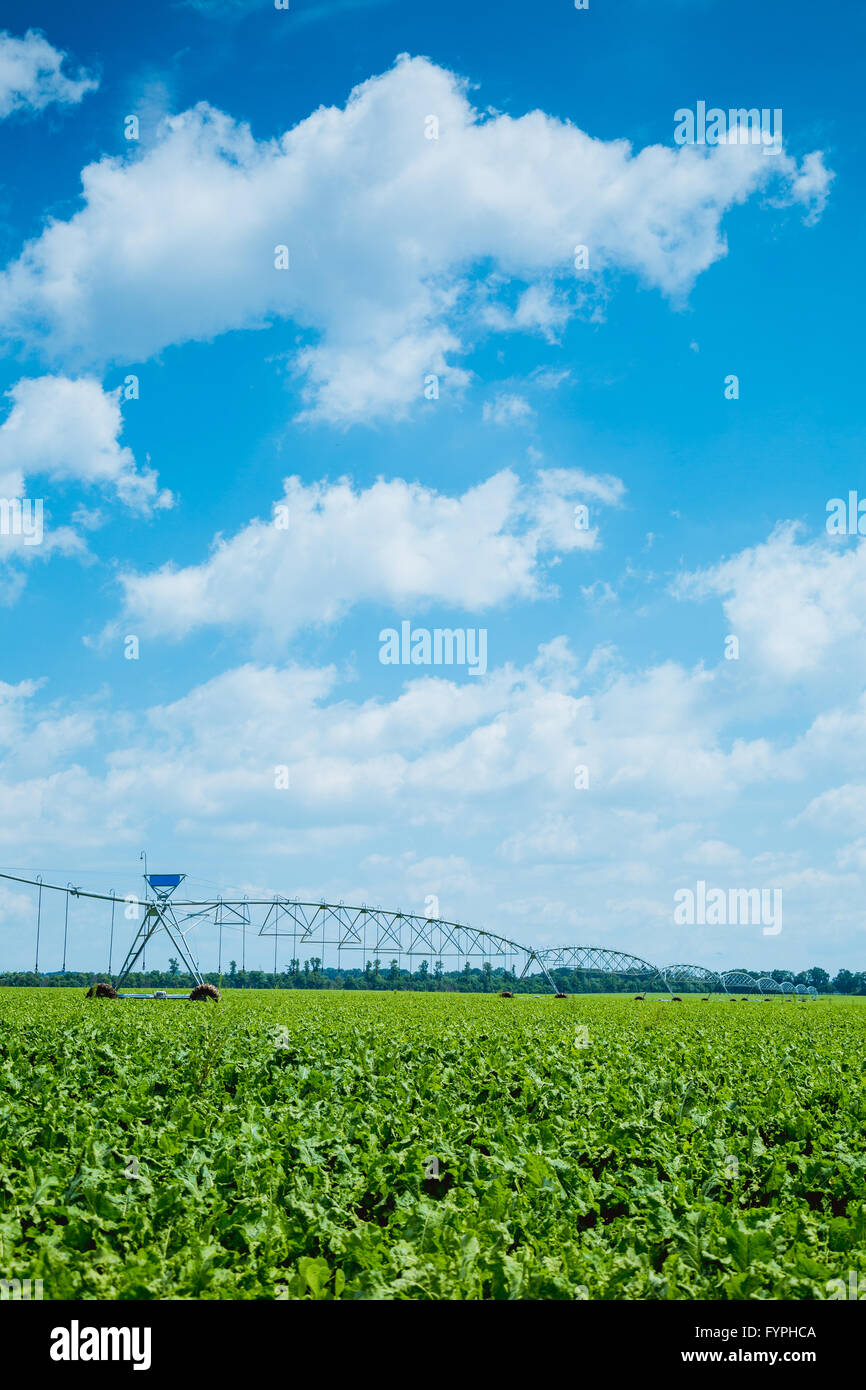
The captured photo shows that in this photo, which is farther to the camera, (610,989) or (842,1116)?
(610,989)

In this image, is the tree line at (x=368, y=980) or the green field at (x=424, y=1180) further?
the tree line at (x=368, y=980)

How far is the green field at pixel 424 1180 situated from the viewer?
19.8ft

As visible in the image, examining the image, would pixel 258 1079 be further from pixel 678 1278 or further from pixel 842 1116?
pixel 678 1278

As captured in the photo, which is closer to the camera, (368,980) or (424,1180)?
(424,1180)

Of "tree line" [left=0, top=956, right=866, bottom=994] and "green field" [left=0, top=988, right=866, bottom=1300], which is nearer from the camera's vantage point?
"green field" [left=0, top=988, right=866, bottom=1300]

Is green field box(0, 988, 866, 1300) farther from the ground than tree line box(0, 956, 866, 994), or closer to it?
farther from the ground

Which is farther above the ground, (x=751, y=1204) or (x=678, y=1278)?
(x=678, y=1278)

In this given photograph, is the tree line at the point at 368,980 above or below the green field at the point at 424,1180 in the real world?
below

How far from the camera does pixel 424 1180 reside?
8.80 m

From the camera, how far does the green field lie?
6035 millimetres

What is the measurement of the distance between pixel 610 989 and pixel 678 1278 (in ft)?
592
